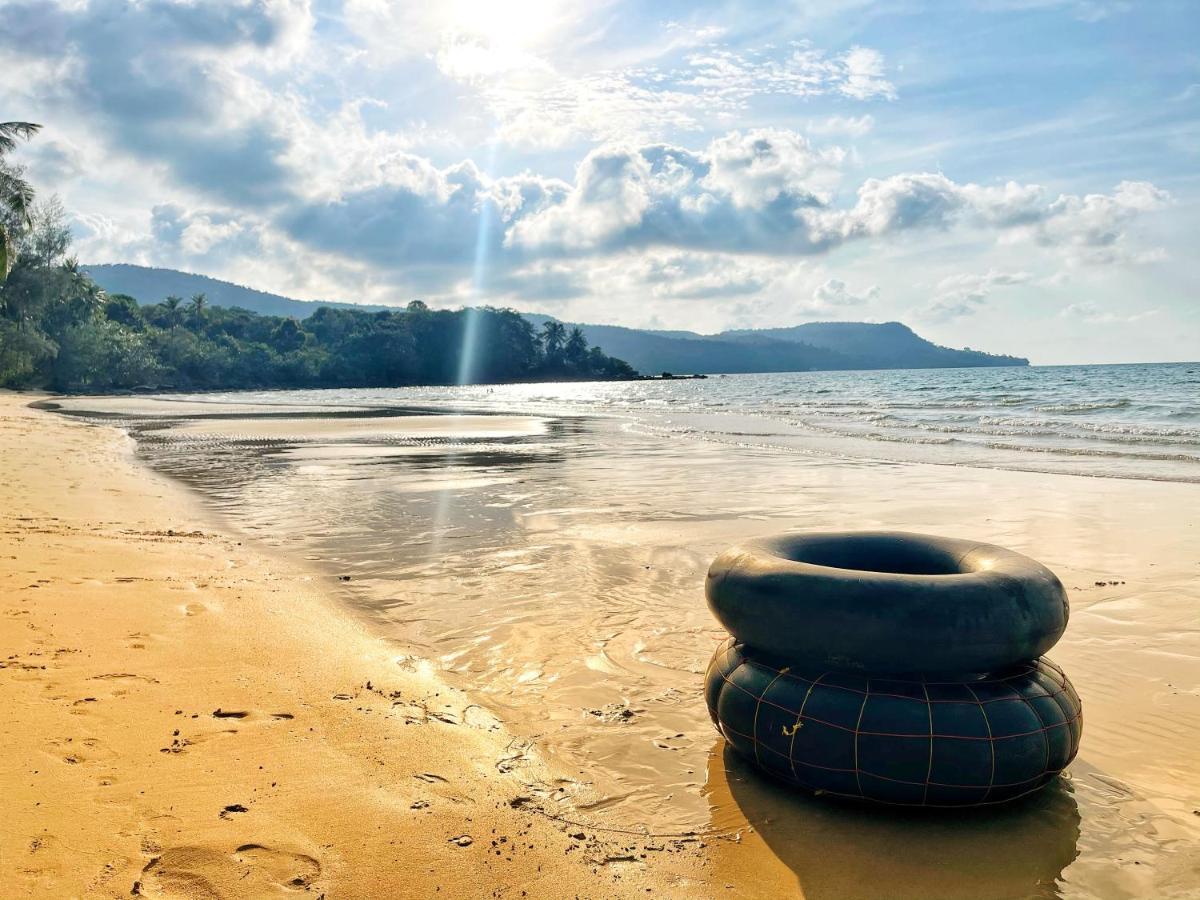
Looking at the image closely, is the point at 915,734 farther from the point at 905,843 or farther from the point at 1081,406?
the point at 1081,406

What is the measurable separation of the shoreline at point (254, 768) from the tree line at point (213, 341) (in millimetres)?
31972

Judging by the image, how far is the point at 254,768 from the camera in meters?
3.85

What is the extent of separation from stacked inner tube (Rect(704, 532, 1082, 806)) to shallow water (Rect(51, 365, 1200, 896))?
0.21 m

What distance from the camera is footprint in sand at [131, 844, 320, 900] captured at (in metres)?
2.92

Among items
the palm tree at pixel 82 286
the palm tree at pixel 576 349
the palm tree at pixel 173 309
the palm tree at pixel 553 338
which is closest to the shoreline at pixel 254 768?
the palm tree at pixel 82 286

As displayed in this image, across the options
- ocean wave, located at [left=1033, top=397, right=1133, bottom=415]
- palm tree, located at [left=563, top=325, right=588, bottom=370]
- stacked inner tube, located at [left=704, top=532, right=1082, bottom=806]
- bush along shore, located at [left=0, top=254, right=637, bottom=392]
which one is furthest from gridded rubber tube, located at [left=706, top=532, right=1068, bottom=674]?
palm tree, located at [left=563, top=325, right=588, bottom=370]

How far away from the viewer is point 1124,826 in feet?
12.1

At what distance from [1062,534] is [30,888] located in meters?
10.5

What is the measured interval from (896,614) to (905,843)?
100 centimetres

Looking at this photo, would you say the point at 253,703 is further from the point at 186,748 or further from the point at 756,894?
the point at 756,894

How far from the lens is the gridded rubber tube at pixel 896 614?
12.6 feet


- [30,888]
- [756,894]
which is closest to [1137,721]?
[756,894]

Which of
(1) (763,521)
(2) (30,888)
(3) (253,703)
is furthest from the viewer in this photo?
(1) (763,521)

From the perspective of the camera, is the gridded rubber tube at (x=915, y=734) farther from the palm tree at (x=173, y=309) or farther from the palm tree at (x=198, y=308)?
the palm tree at (x=198, y=308)
